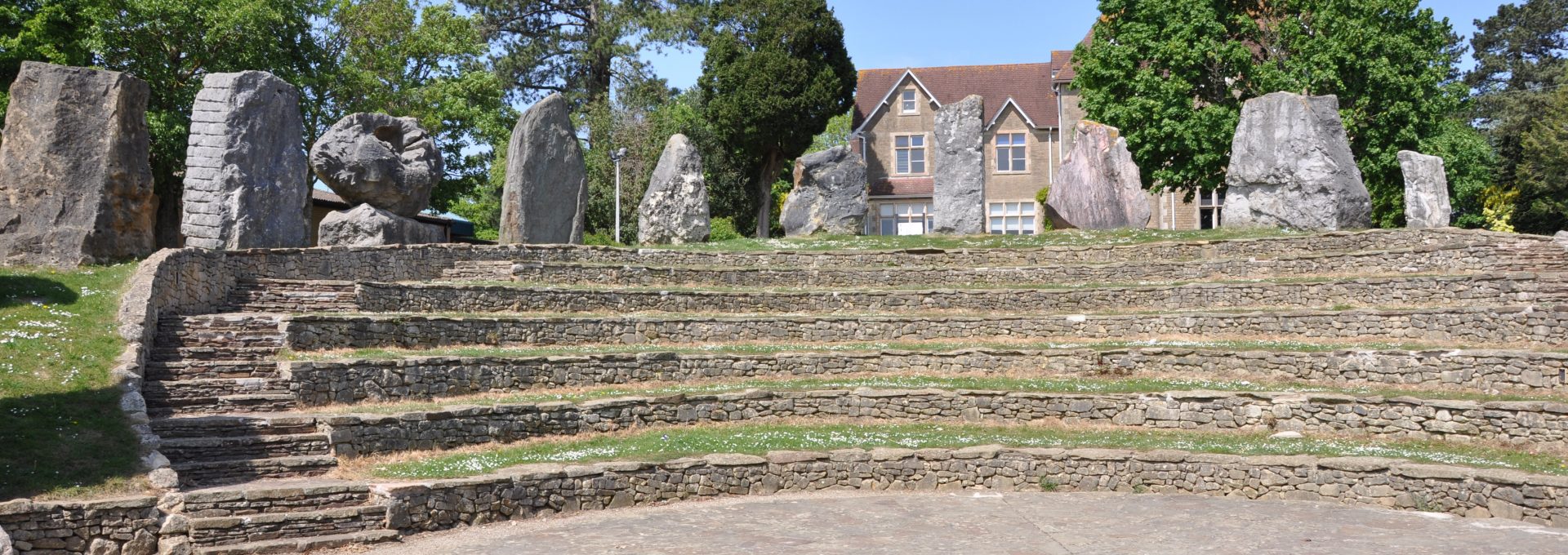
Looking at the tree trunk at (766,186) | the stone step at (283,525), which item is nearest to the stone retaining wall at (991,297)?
the stone step at (283,525)

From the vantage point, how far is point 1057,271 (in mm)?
27062

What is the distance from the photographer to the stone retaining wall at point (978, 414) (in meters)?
16.2

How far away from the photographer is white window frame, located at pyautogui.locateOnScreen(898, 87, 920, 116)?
56.5 m

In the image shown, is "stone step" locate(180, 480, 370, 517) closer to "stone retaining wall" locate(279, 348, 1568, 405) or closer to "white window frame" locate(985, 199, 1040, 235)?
"stone retaining wall" locate(279, 348, 1568, 405)

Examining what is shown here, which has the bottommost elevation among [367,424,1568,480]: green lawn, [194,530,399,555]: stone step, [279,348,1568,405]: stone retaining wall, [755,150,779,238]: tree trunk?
[194,530,399,555]: stone step

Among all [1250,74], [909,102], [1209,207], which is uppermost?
[909,102]

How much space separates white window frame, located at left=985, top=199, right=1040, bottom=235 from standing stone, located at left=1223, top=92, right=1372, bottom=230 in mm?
25009

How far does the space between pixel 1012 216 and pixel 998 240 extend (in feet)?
81.1

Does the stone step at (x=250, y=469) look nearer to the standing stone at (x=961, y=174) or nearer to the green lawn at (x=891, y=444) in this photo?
the green lawn at (x=891, y=444)

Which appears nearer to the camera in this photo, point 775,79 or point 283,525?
point 283,525

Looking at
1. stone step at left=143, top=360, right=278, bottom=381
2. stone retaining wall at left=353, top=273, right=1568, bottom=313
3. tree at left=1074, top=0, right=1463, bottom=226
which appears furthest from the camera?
tree at left=1074, top=0, right=1463, bottom=226

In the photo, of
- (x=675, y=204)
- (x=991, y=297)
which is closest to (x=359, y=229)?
(x=675, y=204)

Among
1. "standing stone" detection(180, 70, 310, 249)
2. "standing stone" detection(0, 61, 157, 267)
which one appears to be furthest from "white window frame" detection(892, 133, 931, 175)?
"standing stone" detection(0, 61, 157, 267)

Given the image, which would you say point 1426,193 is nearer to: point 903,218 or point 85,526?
point 903,218
